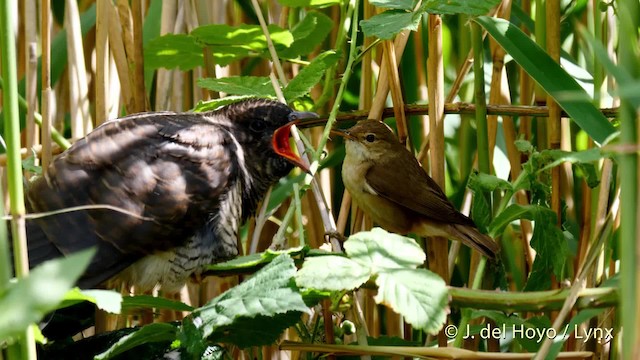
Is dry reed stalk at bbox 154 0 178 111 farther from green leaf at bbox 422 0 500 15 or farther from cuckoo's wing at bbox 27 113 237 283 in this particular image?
green leaf at bbox 422 0 500 15

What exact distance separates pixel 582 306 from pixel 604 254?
0.74 metres

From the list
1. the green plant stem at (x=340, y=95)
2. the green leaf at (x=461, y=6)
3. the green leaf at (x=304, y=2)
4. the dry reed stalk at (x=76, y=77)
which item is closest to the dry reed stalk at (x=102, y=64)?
the dry reed stalk at (x=76, y=77)

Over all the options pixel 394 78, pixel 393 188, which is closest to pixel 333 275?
pixel 394 78

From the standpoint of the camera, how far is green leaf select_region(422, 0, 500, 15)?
1.68m

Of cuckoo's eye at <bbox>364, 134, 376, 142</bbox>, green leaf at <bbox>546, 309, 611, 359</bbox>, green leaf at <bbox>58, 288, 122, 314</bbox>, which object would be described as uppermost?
cuckoo's eye at <bbox>364, 134, 376, 142</bbox>

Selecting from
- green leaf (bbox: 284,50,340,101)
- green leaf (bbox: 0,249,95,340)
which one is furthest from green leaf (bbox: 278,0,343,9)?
green leaf (bbox: 0,249,95,340)

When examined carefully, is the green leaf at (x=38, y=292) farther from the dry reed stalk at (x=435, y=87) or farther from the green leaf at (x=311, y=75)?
the dry reed stalk at (x=435, y=87)

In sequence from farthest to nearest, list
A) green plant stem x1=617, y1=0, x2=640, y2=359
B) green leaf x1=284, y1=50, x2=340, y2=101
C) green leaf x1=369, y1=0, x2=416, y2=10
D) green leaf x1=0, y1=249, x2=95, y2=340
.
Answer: green leaf x1=284, y1=50, x2=340, y2=101 < green leaf x1=369, y1=0, x2=416, y2=10 < green plant stem x1=617, y1=0, x2=640, y2=359 < green leaf x1=0, y1=249, x2=95, y2=340

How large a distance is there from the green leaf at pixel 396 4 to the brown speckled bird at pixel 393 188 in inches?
18.9

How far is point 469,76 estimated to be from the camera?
2594 mm

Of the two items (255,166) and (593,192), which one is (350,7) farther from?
(593,192)

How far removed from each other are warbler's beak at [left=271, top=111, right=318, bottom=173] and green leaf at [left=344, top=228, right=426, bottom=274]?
0.68 m

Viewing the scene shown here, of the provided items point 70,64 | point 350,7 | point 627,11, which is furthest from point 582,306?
point 70,64

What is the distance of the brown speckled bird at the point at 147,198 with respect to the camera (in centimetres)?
174
